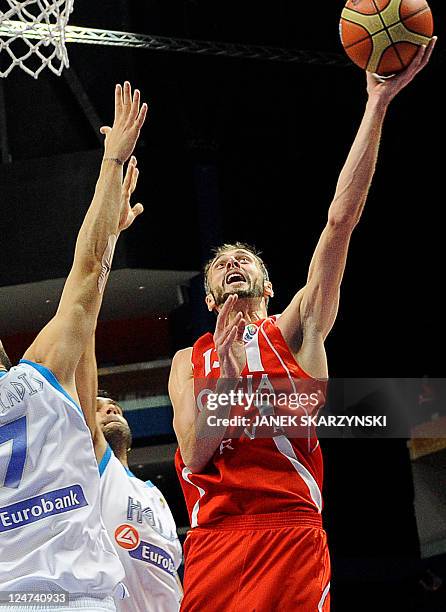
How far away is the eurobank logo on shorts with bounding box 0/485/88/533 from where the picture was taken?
7.91ft

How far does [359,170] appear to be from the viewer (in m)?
3.13

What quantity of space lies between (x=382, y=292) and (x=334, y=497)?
2.11m

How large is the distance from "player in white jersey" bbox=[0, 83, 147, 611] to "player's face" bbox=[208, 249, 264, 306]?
0.94 meters

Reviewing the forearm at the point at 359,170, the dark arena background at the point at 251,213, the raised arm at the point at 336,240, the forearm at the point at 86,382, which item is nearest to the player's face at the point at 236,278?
the raised arm at the point at 336,240

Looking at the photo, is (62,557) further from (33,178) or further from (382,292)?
(382,292)

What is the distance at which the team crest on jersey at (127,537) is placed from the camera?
4004 mm

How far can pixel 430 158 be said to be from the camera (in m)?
8.68

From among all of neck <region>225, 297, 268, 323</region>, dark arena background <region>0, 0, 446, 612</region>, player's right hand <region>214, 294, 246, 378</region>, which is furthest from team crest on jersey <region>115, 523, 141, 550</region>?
dark arena background <region>0, 0, 446, 612</region>

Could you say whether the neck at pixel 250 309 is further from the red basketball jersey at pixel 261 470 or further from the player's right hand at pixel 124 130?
the player's right hand at pixel 124 130

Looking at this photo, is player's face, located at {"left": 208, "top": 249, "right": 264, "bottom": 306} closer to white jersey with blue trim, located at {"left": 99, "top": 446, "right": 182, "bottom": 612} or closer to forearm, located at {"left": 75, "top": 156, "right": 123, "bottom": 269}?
forearm, located at {"left": 75, "top": 156, "right": 123, "bottom": 269}

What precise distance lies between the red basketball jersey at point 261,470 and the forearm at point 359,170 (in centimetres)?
46

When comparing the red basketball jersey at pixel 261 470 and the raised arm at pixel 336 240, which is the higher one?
the raised arm at pixel 336 240

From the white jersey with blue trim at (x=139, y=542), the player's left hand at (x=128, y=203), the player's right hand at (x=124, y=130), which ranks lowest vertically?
the white jersey with blue trim at (x=139, y=542)

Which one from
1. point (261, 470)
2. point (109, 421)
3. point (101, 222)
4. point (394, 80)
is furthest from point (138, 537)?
point (394, 80)
